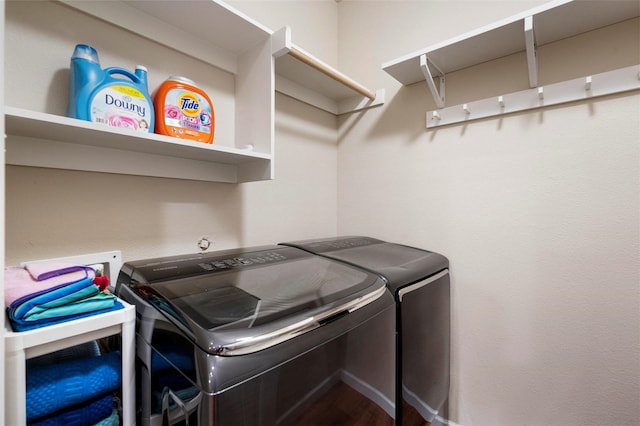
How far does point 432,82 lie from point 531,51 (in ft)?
1.30

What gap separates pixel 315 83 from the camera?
5.60 feet

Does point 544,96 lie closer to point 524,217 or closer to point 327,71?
point 524,217

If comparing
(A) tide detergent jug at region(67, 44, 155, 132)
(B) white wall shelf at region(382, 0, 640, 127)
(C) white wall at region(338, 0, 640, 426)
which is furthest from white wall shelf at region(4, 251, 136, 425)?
(B) white wall shelf at region(382, 0, 640, 127)

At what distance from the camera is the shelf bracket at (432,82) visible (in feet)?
4.49

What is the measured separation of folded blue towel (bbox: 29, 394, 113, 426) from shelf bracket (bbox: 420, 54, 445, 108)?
168 cm

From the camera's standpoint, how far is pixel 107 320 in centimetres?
69

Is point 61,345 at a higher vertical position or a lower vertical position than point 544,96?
lower

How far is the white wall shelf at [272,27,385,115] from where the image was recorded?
129cm

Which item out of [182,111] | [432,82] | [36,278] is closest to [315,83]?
[432,82]

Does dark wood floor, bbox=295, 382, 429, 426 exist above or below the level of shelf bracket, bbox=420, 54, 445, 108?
below

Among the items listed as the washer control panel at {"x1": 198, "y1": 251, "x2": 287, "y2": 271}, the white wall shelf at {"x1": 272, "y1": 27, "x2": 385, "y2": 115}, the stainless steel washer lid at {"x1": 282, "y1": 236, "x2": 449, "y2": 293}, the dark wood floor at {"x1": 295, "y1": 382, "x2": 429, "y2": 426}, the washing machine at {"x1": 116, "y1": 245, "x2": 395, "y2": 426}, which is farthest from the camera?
the white wall shelf at {"x1": 272, "y1": 27, "x2": 385, "y2": 115}

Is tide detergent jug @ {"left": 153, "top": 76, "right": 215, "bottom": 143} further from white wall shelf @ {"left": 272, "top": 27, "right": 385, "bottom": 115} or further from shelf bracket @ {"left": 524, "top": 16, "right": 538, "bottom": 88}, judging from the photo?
shelf bracket @ {"left": 524, "top": 16, "right": 538, "bottom": 88}

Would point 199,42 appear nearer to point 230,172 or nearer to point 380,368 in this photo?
point 230,172

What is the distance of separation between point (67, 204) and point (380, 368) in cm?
114
